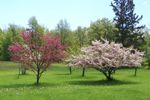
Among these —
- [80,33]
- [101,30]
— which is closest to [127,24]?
[101,30]

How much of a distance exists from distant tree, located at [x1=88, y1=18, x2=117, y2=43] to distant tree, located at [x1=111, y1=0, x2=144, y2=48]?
9.29 m

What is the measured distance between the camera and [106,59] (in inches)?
1731

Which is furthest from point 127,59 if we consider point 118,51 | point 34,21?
point 34,21

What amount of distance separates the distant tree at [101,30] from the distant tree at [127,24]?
929cm

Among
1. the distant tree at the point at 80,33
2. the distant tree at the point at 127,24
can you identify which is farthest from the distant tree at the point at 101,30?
the distant tree at the point at 80,33

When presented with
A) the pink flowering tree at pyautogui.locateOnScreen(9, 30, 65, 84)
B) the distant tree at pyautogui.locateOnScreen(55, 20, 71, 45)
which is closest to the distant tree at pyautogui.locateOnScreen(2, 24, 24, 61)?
the distant tree at pyautogui.locateOnScreen(55, 20, 71, 45)

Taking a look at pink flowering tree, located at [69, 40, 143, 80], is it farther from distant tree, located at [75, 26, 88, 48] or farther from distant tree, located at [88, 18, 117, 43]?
distant tree, located at [75, 26, 88, 48]

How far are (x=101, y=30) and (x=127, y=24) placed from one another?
13.2m

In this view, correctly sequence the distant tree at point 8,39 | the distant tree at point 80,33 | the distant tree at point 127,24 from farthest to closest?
the distant tree at point 80,33, the distant tree at point 8,39, the distant tree at point 127,24

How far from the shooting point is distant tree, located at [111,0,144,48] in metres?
89.3

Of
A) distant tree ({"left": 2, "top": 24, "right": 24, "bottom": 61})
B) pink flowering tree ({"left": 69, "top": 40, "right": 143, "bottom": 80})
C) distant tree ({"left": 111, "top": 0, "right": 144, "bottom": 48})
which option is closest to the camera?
pink flowering tree ({"left": 69, "top": 40, "right": 143, "bottom": 80})

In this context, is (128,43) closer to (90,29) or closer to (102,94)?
(90,29)

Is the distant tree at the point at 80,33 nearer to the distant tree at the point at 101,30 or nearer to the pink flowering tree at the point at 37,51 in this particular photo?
the distant tree at the point at 101,30

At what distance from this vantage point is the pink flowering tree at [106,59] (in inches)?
1743
